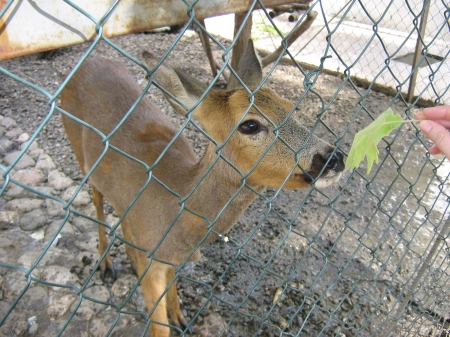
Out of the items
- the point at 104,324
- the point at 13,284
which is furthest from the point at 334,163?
the point at 13,284

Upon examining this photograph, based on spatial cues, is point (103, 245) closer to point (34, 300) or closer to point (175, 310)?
point (34, 300)

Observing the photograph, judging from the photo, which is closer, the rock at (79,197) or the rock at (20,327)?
the rock at (20,327)

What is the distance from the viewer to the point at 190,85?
173cm

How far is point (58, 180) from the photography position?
354cm

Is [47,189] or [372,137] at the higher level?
[372,137]

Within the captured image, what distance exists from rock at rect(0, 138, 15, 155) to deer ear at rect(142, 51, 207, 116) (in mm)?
2779

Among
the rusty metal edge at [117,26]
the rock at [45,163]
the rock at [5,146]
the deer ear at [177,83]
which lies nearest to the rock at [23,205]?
the rock at [45,163]

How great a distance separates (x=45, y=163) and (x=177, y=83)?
8.55 feet

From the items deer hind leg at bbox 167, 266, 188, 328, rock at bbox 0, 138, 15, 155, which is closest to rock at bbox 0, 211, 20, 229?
rock at bbox 0, 138, 15, 155

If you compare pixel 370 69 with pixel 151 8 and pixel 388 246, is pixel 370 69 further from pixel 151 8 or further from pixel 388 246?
pixel 151 8

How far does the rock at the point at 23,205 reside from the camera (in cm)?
316

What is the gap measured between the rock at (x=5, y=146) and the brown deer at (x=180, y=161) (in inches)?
50.0

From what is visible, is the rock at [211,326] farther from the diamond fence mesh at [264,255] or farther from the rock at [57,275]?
the rock at [57,275]

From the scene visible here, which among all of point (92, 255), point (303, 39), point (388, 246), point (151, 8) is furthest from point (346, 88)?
point (151, 8)
